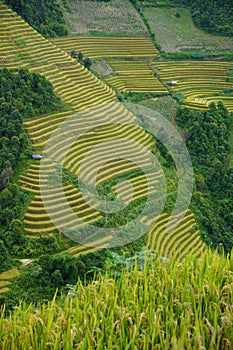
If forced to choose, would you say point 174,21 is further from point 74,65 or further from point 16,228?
point 16,228

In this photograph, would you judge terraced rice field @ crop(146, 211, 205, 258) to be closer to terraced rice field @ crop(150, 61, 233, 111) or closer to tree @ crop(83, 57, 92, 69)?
terraced rice field @ crop(150, 61, 233, 111)

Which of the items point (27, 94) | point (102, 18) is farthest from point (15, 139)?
point (102, 18)

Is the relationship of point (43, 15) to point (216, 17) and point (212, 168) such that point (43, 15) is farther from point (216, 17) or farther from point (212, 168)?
point (212, 168)

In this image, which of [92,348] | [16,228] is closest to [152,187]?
[16,228]

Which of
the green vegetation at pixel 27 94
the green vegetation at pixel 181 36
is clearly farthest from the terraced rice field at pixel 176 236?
the green vegetation at pixel 181 36

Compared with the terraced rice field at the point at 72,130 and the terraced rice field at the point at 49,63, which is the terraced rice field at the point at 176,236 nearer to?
the terraced rice field at the point at 72,130
